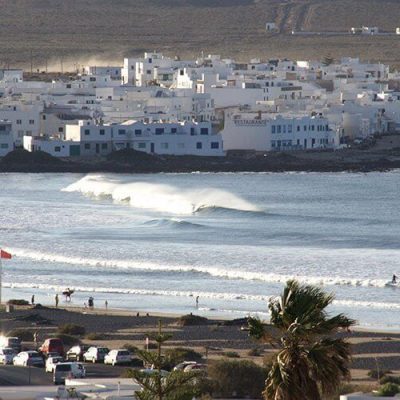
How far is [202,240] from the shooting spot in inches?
1521

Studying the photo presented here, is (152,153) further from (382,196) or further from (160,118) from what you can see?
(382,196)

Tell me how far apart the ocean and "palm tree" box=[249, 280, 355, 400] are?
12.8m

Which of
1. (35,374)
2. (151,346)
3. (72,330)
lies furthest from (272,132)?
(35,374)

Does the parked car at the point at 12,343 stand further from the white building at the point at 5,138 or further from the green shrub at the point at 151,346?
the white building at the point at 5,138

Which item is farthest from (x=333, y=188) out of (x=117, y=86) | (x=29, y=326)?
(x=29, y=326)

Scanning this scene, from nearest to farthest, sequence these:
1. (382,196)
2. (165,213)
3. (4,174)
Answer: (165,213)
(382,196)
(4,174)

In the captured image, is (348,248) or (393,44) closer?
(348,248)

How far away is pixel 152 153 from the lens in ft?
219

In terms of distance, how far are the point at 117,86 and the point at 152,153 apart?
8212 millimetres

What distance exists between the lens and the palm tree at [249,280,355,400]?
12102 mm

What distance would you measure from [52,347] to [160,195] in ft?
98.0

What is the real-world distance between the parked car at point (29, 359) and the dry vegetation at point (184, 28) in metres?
88.1

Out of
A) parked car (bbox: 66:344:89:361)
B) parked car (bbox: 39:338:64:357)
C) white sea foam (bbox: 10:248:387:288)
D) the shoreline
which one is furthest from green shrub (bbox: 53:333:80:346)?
the shoreline

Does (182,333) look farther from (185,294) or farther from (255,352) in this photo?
(185,294)
